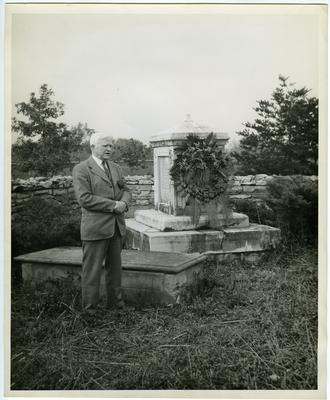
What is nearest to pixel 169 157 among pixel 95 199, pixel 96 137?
pixel 96 137

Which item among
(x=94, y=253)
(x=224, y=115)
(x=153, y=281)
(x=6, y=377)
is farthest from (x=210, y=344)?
(x=224, y=115)

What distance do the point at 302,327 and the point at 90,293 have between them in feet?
6.47

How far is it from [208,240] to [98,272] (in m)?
1.11

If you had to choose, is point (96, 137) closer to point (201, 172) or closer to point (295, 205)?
point (201, 172)

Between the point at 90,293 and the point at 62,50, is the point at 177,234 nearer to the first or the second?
the point at 90,293

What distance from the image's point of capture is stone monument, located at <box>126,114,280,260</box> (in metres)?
3.76

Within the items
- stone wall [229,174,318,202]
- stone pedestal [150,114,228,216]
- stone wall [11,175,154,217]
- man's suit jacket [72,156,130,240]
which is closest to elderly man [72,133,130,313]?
man's suit jacket [72,156,130,240]

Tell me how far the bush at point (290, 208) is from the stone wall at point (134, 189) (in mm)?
67

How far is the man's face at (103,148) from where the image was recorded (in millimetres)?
3543

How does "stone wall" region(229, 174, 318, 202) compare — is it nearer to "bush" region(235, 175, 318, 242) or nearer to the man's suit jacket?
"bush" region(235, 175, 318, 242)

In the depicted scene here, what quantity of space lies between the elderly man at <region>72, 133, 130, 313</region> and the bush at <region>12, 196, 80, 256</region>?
0.42 ft

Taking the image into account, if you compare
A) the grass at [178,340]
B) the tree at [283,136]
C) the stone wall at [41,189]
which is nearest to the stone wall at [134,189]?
the stone wall at [41,189]

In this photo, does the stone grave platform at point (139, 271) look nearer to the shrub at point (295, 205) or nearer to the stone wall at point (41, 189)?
the stone wall at point (41, 189)

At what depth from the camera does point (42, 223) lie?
143 inches
